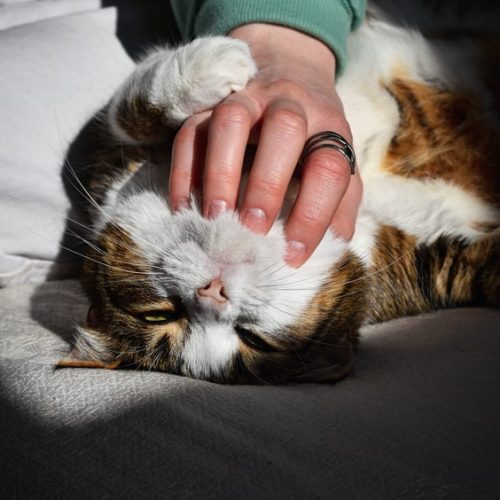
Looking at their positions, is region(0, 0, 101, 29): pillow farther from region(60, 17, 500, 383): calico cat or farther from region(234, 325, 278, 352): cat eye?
region(234, 325, 278, 352): cat eye

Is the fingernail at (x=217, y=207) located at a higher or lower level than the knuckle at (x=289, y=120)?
lower

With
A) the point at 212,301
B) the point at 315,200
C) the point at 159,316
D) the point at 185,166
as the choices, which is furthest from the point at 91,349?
the point at 315,200

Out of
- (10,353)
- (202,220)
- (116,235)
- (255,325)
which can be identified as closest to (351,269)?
(255,325)

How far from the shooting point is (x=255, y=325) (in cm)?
94

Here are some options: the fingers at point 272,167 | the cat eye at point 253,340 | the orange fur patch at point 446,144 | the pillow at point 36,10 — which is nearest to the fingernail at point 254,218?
the fingers at point 272,167

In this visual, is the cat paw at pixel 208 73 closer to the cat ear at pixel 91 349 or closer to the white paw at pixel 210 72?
the white paw at pixel 210 72

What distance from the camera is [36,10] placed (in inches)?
53.2

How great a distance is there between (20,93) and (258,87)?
52 centimetres

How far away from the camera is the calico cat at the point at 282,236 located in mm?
Answer: 893

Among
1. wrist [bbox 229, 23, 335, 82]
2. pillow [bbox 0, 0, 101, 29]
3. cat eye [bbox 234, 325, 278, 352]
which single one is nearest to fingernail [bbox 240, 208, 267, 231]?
cat eye [bbox 234, 325, 278, 352]

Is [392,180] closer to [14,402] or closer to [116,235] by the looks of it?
[116,235]

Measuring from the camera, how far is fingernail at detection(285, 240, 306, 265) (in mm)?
872

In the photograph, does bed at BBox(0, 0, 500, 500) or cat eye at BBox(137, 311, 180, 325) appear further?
cat eye at BBox(137, 311, 180, 325)

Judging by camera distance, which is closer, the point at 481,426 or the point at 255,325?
the point at 481,426
